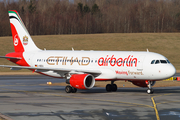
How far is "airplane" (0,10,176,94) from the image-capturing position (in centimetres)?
3117

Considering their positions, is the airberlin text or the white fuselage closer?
the white fuselage

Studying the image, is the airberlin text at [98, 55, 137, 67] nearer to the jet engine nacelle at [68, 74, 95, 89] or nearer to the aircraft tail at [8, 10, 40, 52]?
the jet engine nacelle at [68, 74, 95, 89]

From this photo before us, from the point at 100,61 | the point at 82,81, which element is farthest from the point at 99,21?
the point at 82,81

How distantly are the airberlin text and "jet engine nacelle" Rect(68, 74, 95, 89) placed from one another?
2.42m

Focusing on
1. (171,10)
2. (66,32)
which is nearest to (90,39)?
(66,32)

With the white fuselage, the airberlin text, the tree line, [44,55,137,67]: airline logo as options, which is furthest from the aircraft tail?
the tree line

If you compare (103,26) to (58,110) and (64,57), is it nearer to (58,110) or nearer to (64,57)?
(64,57)

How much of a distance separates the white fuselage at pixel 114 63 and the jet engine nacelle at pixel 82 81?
1.28 metres

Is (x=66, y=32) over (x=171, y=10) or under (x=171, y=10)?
under

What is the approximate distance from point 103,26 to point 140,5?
111ft

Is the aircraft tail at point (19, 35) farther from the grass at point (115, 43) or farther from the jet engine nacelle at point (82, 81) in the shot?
the grass at point (115, 43)

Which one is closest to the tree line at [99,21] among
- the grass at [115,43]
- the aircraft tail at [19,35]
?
the grass at [115,43]

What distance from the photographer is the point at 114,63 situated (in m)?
32.8

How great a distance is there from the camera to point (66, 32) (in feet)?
522
